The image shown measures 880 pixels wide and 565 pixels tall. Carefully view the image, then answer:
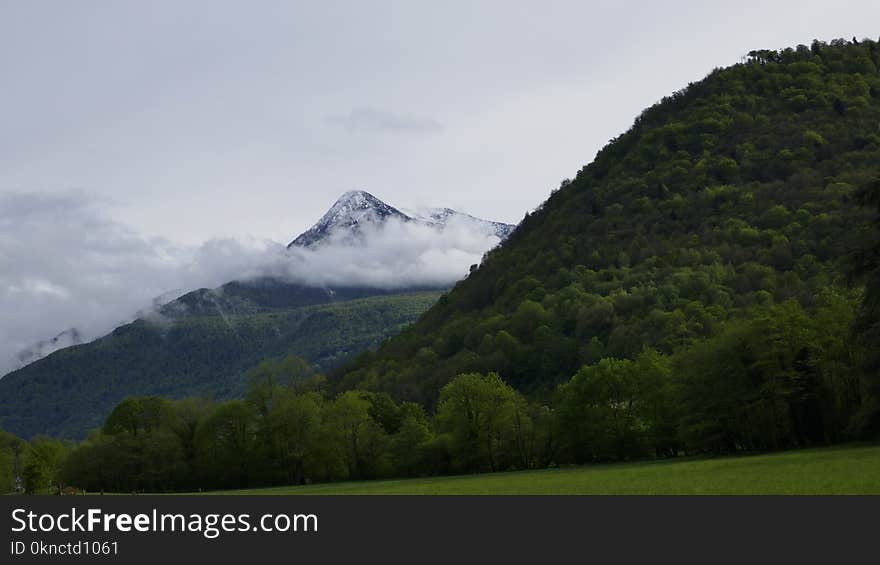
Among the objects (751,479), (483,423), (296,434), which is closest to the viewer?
(751,479)

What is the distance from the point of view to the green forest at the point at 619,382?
82.2 m

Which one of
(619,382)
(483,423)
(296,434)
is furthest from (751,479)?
(296,434)

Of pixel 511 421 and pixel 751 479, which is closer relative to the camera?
pixel 751 479

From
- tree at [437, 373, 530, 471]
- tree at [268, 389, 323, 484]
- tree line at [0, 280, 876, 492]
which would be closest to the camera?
tree line at [0, 280, 876, 492]

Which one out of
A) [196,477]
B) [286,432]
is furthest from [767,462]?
[196,477]

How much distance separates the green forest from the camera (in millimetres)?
82188

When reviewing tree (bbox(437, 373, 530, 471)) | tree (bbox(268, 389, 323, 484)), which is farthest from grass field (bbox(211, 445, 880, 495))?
tree (bbox(268, 389, 323, 484))

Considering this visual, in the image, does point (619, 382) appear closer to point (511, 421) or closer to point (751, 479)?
point (511, 421)

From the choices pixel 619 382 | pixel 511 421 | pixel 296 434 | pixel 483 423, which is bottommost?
pixel 511 421

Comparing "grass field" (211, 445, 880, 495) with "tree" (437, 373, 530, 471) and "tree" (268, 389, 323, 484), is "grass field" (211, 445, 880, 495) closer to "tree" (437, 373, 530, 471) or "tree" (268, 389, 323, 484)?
"tree" (437, 373, 530, 471)

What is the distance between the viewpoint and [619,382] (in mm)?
102625

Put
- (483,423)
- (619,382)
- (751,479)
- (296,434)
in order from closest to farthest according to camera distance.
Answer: (751,479) < (619,382) < (483,423) < (296,434)

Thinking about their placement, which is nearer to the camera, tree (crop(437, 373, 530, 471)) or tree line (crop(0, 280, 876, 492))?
tree line (crop(0, 280, 876, 492))

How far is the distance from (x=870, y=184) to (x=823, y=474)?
1844cm
